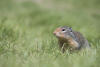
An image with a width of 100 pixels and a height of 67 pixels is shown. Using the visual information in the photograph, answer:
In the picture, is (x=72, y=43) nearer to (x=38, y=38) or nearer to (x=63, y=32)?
(x=63, y=32)

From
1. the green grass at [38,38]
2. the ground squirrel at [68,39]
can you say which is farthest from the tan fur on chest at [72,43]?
the green grass at [38,38]

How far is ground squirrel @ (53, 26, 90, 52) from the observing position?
6.71m

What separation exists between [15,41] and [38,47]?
514 mm

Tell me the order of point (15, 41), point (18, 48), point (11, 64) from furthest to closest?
point (15, 41) < point (18, 48) < point (11, 64)

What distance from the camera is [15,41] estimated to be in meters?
6.65

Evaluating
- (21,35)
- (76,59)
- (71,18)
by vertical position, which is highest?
(76,59)

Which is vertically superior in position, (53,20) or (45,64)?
(45,64)

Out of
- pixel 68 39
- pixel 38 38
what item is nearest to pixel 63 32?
pixel 68 39

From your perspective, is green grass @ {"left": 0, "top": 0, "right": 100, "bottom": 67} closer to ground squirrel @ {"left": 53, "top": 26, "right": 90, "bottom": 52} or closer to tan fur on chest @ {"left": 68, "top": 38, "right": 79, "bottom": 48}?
ground squirrel @ {"left": 53, "top": 26, "right": 90, "bottom": 52}

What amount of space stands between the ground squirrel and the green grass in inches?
5.5

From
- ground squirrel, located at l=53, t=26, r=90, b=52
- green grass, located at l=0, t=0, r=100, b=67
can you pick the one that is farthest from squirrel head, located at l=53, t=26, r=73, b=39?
green grass, located at l=0, t=0, r=100, b=67

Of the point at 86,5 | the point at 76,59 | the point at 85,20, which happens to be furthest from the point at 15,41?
the point at 86,5

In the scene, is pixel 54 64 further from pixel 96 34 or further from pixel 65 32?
pixel 96 34

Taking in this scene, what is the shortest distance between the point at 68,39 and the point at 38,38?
41.7 inches
